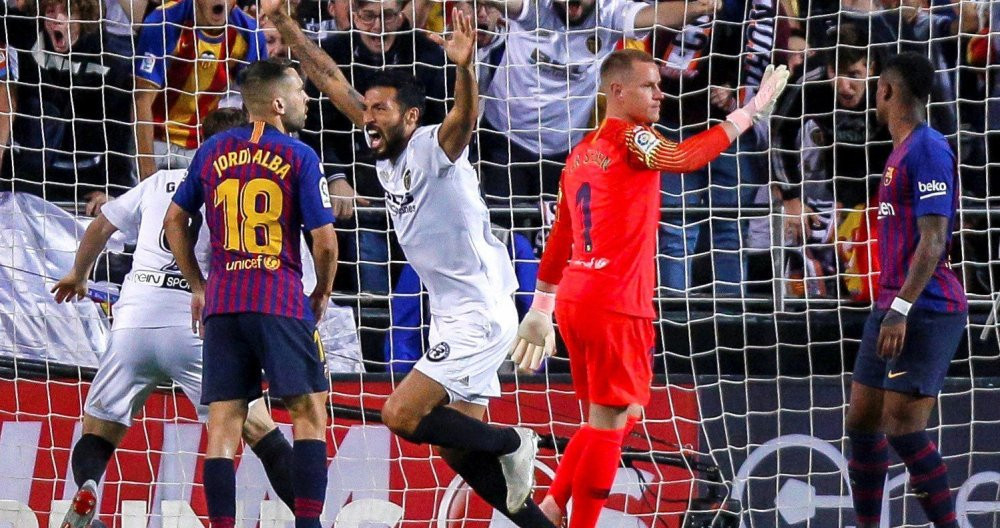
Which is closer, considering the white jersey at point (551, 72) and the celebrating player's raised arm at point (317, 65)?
the celebrating player's raised arm at point (317, 65)

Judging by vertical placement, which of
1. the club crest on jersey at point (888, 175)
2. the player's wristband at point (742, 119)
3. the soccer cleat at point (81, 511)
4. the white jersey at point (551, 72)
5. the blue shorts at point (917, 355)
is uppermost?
the white jersey at point (551, 72)

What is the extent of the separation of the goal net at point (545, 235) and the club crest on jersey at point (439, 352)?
1431mm

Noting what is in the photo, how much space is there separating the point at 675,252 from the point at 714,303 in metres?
0.47

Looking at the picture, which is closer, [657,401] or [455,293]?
[455,293]

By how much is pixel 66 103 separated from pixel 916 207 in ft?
14.6

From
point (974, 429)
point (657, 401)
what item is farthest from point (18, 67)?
point (974, 429)

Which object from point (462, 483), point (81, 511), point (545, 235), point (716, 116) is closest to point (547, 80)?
point (545, 235)

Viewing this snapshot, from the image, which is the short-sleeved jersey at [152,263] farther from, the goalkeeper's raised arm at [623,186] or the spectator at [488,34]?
the spectator at [488,34]

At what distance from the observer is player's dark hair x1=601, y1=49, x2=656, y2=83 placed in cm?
504

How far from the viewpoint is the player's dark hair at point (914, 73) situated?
532 centimetres

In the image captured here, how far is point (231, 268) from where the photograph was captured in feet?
15.9

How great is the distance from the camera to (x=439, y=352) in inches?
201

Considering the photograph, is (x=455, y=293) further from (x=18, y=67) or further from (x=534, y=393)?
(x=18, y=67)

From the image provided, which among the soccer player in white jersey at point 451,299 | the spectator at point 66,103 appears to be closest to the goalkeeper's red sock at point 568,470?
the soccer player in white jersey at point 451,299
